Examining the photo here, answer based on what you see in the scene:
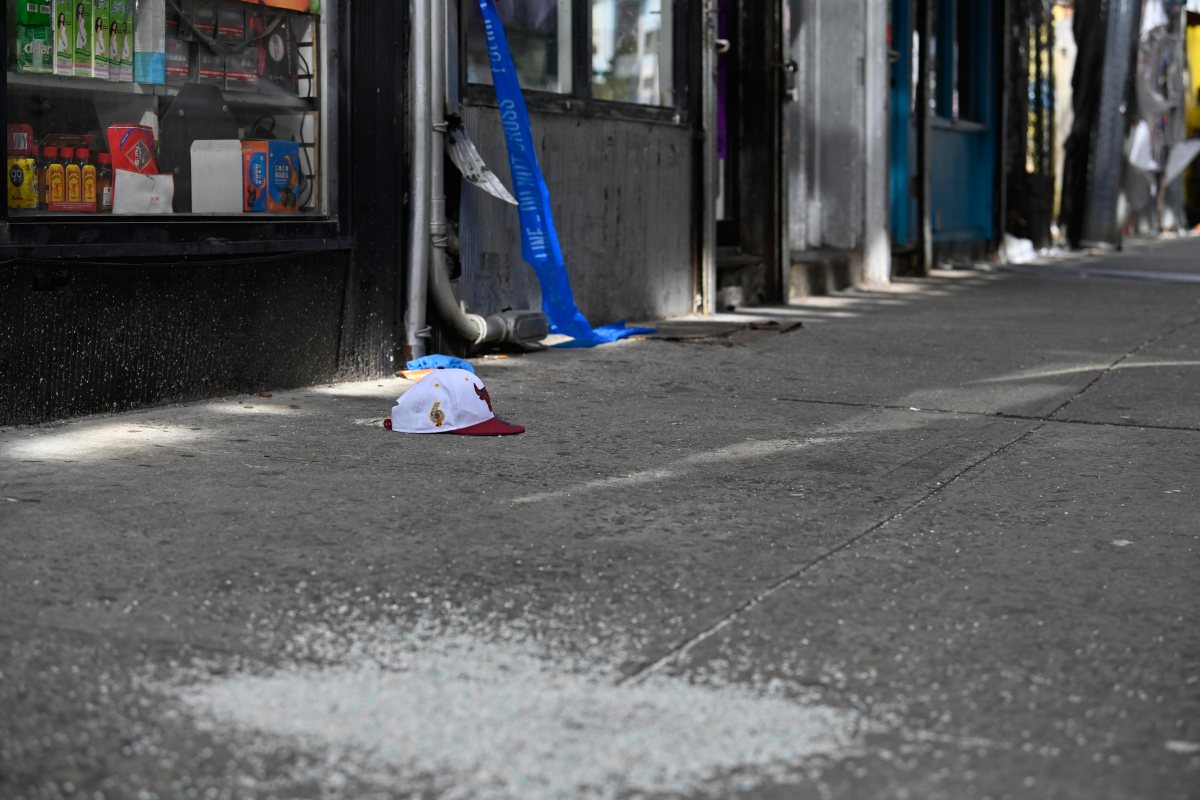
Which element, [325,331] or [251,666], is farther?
[325,331]

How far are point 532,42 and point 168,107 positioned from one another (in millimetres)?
2696

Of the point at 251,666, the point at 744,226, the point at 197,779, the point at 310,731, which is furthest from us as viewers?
the point at 744,226

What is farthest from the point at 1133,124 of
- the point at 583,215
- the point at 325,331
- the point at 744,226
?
the point at 325,331

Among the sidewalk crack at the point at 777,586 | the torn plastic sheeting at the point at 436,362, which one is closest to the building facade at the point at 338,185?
the torn plastic sheeting at the point at 436,362

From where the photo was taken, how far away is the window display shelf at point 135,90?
17.0 ft

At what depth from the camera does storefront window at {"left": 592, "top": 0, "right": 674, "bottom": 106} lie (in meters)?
8.74

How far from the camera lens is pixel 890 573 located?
3498mm

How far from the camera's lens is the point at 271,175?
20.4ft

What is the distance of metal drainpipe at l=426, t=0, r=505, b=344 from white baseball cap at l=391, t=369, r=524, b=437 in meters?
1.62

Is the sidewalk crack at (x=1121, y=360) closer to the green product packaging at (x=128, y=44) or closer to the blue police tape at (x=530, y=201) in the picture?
the blue police tape at (x=530, y=201)

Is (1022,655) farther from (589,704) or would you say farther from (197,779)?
(197,779)

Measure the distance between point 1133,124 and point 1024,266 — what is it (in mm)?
7746

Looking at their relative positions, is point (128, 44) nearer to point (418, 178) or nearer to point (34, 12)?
point (34, 12)

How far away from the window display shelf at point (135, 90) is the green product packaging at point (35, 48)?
0.09ft
